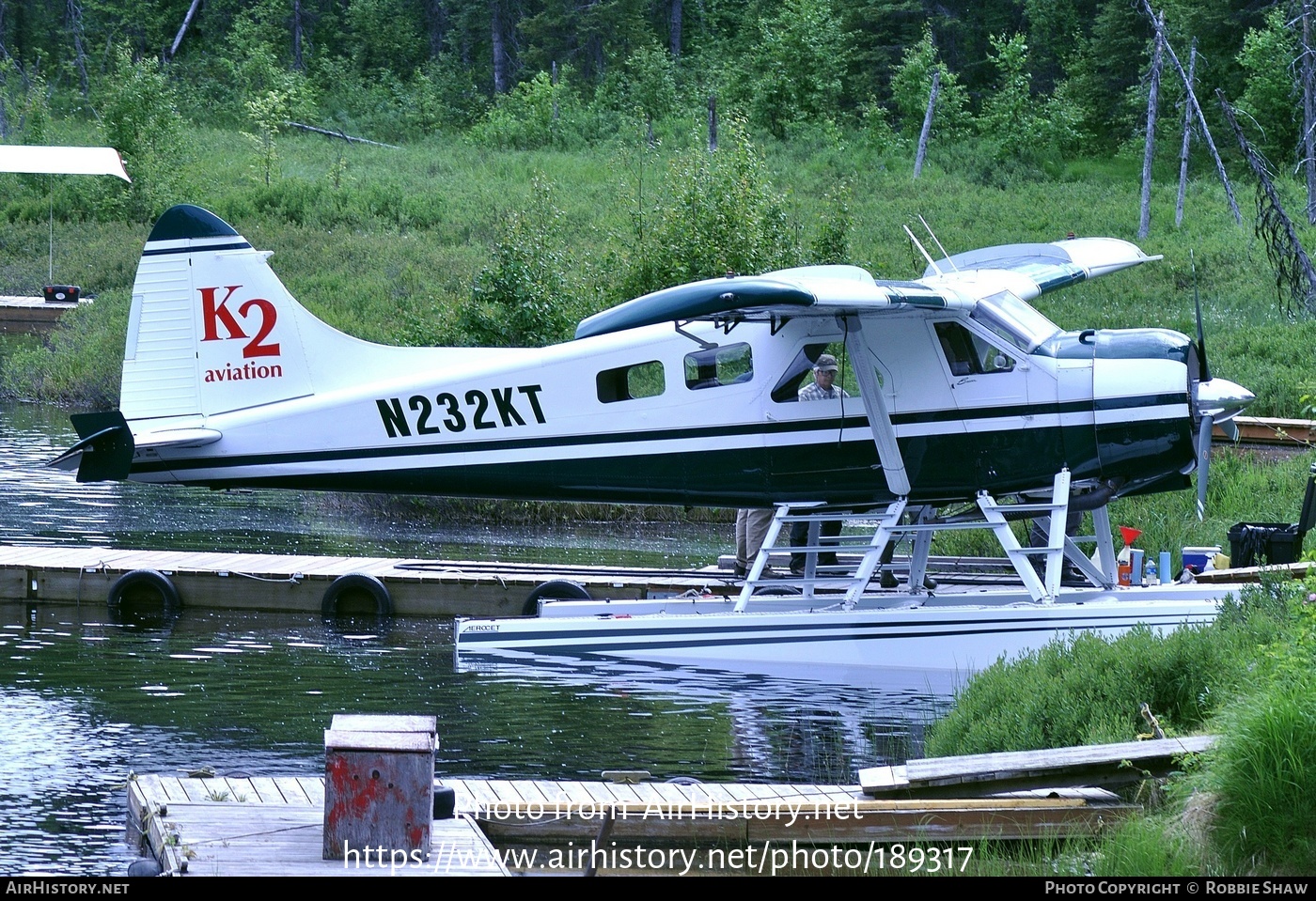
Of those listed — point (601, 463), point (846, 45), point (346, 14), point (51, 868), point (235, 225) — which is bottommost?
point (51, 868)

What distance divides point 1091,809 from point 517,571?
23.8ft

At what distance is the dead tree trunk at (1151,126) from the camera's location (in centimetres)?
2664

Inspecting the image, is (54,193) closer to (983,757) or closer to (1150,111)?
(1150,111)

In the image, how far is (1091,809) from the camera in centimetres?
667

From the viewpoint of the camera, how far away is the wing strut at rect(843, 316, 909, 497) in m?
10.9

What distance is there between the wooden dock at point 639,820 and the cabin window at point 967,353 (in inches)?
188

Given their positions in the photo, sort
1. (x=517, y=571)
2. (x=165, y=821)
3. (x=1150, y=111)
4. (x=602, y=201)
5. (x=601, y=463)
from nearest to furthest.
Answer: (x=165, y=821) < (x=601, y=463) < (x=517, y=571) < (x=1150, y=111) < (x=602, y=201)

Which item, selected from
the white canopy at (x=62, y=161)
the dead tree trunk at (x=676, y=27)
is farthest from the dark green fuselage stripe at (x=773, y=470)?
the dead tree trunk at (x=676, y=27)

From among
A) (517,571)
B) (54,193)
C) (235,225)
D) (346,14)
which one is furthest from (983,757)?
(346,14)

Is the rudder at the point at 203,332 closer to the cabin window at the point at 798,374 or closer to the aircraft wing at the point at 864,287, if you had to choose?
the aircraft wing at the point at 864,287

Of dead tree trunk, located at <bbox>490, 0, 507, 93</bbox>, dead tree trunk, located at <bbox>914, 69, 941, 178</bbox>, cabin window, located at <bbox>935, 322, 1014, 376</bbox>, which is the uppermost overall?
dead tree trunk, located at <bbox>490, 0, 507, 93</bbox>

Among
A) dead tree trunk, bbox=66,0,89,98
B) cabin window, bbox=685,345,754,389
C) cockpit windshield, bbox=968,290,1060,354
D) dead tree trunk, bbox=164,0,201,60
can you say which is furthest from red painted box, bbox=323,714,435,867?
dead tree trunk, bbox=164,0,201,60

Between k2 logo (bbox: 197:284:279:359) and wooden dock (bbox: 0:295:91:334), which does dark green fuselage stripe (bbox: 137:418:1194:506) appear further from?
wooden dock (bbox: 0:295:91:334)

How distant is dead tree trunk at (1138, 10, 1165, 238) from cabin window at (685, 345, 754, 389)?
16.3 meters
